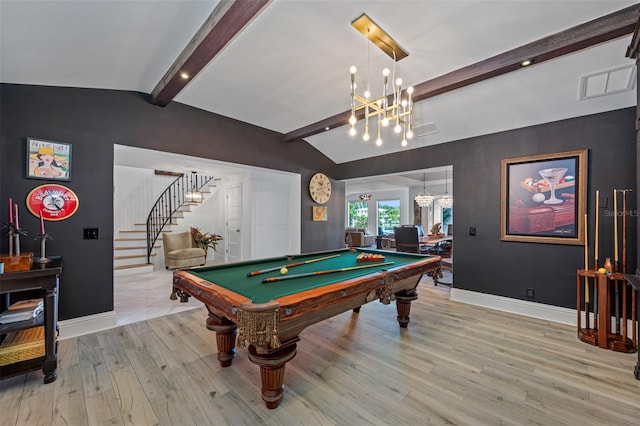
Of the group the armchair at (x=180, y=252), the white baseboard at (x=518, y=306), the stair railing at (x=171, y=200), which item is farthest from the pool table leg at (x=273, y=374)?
the stair railing at (x=171, y=200)

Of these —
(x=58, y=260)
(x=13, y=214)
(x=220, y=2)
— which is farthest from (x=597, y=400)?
(x=13, y=214)

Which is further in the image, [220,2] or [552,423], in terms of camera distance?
[220,2]

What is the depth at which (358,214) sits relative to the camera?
13031 mm

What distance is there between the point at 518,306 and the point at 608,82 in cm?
278

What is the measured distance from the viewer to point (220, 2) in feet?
6.12

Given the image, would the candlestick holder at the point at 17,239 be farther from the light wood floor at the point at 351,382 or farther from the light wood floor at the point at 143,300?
the light wood floor at the point at 143,300

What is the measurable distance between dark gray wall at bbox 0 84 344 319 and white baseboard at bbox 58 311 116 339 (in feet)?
0.21

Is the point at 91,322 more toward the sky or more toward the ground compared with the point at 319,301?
more toward the ground

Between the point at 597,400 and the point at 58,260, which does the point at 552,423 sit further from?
the point at 58,260

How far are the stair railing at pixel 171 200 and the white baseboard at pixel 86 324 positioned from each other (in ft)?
14.2

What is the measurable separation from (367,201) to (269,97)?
9565 mm

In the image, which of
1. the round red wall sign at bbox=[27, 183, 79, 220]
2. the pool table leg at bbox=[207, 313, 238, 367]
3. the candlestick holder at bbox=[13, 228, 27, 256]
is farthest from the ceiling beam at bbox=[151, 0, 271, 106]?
the pool table leg at bbox=[207, 313, 238, 367]

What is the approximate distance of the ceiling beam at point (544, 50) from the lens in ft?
6.53

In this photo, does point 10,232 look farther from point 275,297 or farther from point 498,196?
point 498,196
